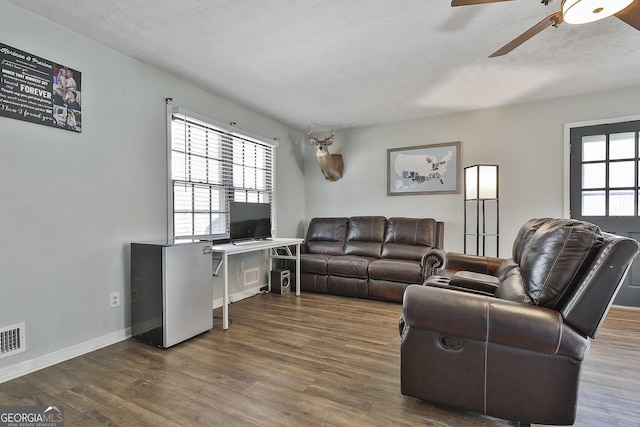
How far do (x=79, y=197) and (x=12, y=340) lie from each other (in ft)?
3.35

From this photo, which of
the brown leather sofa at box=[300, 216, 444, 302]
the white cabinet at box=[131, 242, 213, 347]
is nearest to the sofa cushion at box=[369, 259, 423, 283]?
the brown leather sofa at box=[300, 216, 444, 302]

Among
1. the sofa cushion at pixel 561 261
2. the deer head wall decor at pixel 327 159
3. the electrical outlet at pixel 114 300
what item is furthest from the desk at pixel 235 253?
the sofa cushion at pixel 561 261

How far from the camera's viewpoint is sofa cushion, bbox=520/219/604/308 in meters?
1.39

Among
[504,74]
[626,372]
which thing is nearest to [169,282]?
[626,372]

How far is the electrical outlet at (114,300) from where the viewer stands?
2.50 m

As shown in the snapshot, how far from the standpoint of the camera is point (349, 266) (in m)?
3.91

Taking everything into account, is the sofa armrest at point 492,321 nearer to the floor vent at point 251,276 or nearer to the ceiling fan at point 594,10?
the ceiling fan at point 594,10

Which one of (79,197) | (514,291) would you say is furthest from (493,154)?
(79,197)

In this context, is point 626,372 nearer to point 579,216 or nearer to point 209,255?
point 579,216

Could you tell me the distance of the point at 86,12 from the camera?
205cm

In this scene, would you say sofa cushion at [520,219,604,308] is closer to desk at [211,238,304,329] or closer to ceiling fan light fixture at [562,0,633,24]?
ceiling fan light fixture at [562,0,633,24]

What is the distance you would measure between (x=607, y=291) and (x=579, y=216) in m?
3.00

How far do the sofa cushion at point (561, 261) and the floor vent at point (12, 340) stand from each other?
122 inches

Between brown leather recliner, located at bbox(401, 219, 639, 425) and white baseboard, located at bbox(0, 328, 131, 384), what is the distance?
2345mm
